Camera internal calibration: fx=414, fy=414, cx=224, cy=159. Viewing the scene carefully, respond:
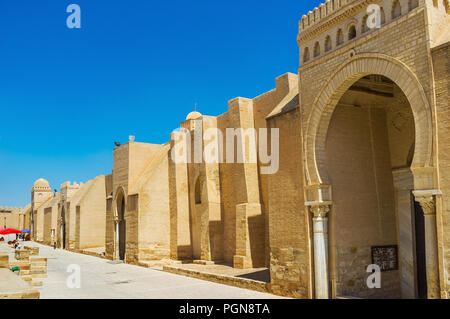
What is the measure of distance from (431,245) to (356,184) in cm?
333

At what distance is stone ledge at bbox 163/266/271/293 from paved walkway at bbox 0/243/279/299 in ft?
0.69

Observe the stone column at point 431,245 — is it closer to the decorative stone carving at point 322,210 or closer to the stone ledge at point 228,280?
the decorative stone carving at point 322,210

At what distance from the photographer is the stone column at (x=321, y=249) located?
980 centimetres

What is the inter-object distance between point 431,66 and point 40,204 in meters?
56.4

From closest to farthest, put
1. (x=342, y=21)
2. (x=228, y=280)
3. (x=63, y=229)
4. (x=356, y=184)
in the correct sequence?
(x=342, y=21)
(x=356, y=184)
(x=228, y=280)
(x=63, y=229)

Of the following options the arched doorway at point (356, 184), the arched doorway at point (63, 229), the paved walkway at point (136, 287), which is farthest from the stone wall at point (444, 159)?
the arched doorway at point (63, 229)

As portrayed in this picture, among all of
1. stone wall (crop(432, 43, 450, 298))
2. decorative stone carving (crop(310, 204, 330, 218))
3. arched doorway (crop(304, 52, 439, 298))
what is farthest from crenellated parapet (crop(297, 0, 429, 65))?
decorative stone carving (crop(310, 204, 330, 218))

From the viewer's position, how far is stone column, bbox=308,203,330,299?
980cm

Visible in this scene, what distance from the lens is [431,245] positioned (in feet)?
24.1

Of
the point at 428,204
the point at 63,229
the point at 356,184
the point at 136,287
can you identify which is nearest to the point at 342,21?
the point at 356,184

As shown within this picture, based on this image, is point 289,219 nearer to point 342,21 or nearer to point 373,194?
point 373,194

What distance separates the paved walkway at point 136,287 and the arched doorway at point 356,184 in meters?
2.40
